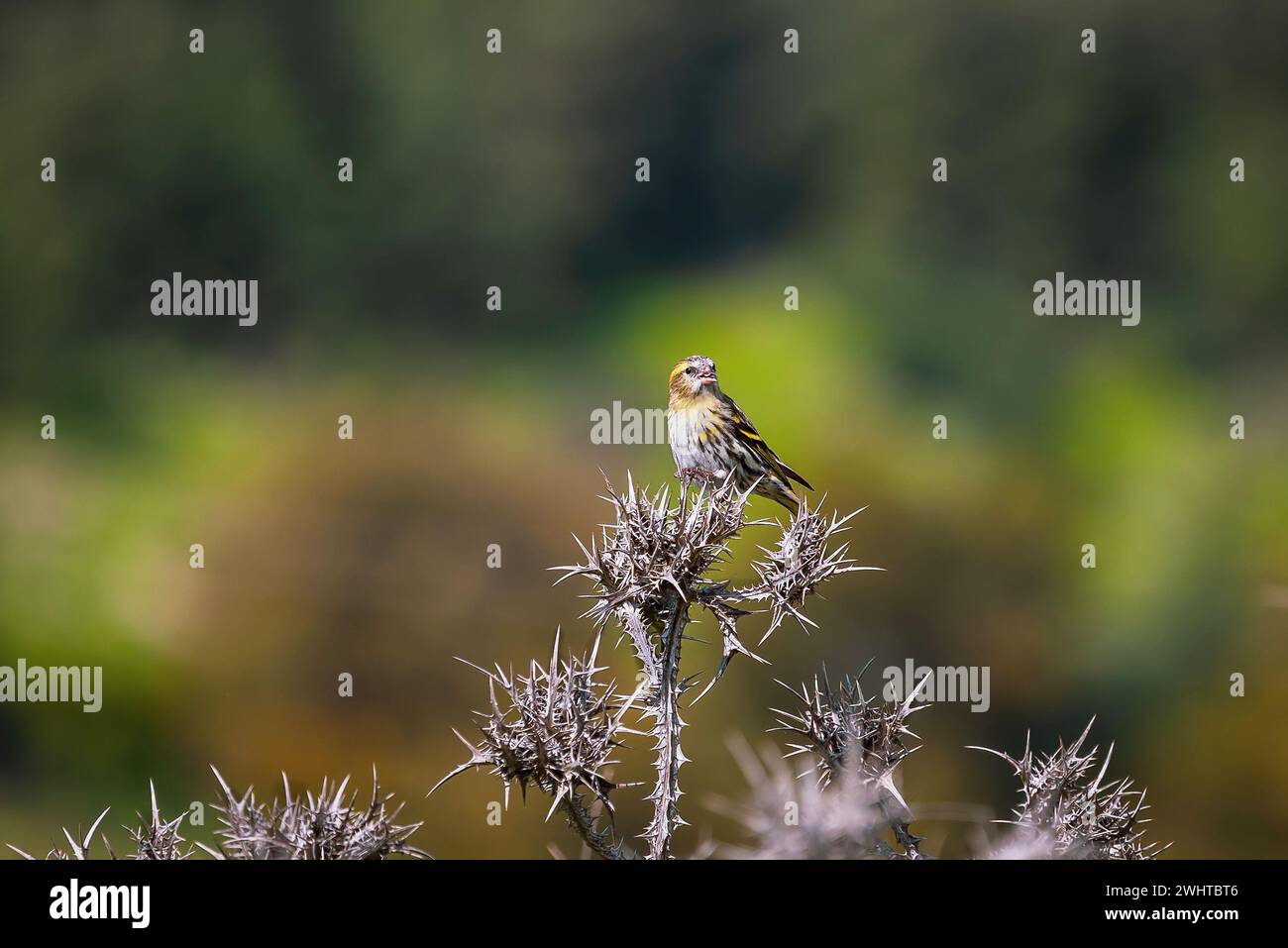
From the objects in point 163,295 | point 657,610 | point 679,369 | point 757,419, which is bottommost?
point 657,610

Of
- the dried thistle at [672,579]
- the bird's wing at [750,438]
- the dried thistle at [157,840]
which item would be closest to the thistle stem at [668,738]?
the dried thistle at [672,579]

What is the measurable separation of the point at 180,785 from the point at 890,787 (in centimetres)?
989

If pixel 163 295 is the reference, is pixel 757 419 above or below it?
below

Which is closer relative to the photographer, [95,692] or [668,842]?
[668,842]

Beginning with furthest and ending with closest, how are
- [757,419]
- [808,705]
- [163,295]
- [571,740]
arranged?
[163,295] → [757,419] → [808,705] → [571,740]

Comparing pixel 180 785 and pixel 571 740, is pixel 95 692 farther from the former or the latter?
pixel 571 740

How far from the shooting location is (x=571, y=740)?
3289mm

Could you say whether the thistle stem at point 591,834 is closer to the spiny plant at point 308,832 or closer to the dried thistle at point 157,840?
the spiny plant at point 308,832

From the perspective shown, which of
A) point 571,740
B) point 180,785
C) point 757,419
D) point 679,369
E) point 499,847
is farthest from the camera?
point 757,419

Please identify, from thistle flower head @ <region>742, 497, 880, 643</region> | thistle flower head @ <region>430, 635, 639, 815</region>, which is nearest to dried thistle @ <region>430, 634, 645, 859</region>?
thistle flower head @ <region>430, 635, 639, 815</region>

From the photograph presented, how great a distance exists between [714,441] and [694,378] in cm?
50

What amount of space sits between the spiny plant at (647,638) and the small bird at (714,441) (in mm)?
2666

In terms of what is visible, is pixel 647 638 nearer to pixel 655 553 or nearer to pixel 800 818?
pixel 655 553

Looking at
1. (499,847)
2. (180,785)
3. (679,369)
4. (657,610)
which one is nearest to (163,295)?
(180,785)
